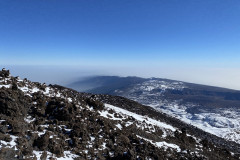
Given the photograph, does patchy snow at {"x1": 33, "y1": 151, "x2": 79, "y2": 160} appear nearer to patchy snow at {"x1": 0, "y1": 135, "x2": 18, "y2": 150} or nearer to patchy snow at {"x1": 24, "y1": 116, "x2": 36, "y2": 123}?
patchy snow at {"x1": 0, "y1": 135, "x2": 18, "y2": 150}

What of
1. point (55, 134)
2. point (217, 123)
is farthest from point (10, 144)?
point (217, 123)

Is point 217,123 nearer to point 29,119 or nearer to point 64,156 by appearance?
point 64,156

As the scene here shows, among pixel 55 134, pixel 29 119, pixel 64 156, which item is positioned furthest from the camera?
pixel 29 119

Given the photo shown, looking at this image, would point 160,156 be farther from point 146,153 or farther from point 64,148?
point 64,148

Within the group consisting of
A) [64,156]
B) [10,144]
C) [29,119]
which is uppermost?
[29,119]

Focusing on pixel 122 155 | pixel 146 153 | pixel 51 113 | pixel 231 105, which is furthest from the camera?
pixel 231 105

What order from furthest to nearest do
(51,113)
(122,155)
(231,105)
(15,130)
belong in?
(231,105)
(51,113)
(122,155)
(15,130)

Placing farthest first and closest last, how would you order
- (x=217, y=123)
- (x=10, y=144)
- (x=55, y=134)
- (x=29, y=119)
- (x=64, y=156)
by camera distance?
1. (x=217, y=123)
2. (x=29, y=119)
3. (x=55, y=134)
4. (x=64, y=156)
5. (x=10, y=144)

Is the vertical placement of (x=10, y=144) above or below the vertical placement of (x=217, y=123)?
above

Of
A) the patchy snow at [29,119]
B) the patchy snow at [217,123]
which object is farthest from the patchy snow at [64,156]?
the patchy snow at [217,123]

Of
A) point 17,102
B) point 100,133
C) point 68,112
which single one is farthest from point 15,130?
point 100,133

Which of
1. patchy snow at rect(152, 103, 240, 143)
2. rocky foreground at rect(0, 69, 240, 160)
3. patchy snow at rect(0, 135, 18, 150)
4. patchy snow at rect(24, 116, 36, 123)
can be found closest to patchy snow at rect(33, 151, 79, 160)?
rocky foreground at rect(0, 69, 240, 160)
